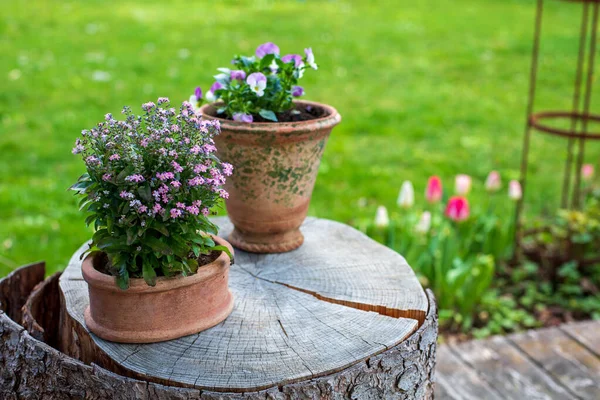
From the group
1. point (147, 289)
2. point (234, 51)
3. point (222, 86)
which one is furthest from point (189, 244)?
point (234, 51)

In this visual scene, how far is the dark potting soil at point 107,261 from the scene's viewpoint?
1.62 m

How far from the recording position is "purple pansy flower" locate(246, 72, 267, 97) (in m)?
1.85

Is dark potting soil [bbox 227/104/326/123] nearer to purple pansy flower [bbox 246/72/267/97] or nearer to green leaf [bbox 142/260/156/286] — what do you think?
purple pansy flower [bbox 246/72/267/97]

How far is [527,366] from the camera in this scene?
117 inches

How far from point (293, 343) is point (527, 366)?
1765 millimetres

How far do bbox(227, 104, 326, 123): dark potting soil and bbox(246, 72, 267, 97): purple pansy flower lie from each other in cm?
14

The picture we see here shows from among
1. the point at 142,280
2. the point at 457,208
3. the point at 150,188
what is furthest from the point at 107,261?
the point at 457,208

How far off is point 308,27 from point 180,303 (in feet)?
24.2

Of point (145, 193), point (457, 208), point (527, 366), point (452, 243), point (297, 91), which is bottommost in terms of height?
point (527, 366)

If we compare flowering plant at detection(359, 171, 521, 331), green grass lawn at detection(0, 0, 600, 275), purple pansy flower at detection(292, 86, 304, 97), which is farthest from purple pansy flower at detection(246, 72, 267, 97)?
green grass lawn at detection(0, 0, 600, 275)

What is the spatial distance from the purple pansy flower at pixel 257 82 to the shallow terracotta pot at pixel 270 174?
9 centimetres

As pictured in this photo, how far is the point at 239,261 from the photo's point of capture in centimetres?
207

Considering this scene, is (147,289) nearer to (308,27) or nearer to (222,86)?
(222,86)

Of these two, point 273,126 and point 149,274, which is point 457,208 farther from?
point 149,274
